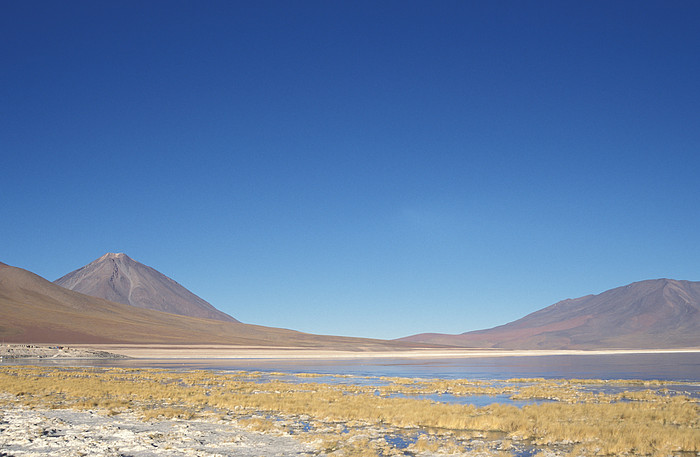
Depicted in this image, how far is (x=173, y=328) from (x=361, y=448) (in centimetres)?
17903

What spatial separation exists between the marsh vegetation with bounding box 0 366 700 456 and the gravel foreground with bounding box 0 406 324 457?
40.2 inches

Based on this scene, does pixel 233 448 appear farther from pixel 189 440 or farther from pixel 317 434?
pixel 317 434

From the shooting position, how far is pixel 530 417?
22031mm

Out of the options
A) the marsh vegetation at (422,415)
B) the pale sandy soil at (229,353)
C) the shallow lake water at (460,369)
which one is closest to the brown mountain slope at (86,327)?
the pale sandy soil at (229,353)

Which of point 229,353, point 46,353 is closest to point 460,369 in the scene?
point 229,353

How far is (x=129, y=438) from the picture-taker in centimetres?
1756

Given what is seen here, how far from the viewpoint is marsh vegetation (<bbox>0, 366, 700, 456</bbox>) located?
56.4 feet

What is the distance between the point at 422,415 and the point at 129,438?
1108 cm

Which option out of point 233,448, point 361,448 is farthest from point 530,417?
point 233,448

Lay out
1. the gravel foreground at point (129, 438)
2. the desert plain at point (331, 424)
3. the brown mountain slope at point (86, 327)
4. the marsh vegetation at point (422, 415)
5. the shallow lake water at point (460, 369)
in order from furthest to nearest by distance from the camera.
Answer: the brown mountain slope at point (86, 327) → the shallow lake water at point (460, 369) → the marsh vegetation at point (422, 415) → the desert plain at point (331, 424) → the gravel foreground at point (129, 438)

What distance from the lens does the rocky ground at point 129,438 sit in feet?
51.7

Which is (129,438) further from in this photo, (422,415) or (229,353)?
(229,353)

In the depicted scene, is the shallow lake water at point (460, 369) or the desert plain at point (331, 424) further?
the shallow lake water at point (460, 369)

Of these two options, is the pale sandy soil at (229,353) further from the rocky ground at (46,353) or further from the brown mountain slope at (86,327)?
the brown mountain slope at (86,327)
